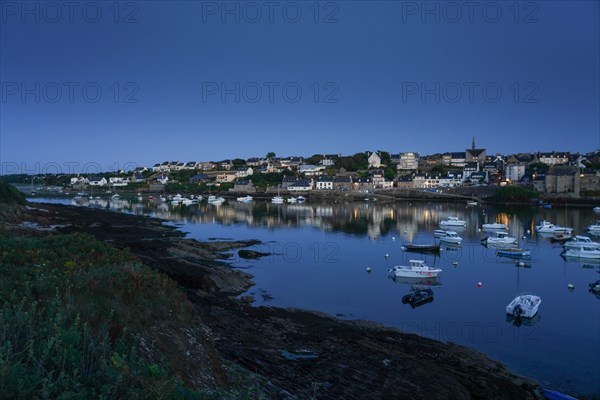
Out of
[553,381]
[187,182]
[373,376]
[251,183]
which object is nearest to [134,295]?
[373,376]

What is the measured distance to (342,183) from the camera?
83.8 m

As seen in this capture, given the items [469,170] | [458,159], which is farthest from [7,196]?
[458,159]

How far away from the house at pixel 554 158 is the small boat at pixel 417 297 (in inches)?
3464

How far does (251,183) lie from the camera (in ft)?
298

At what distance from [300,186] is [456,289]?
214 feet

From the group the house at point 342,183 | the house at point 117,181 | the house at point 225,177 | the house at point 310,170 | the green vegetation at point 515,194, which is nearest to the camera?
the green vegetation at point 515,194

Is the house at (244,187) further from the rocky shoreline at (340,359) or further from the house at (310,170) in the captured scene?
the rocky shoreline at (340,359)

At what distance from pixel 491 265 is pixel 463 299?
786cm

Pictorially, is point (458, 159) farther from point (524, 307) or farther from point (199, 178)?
point (524, 307)

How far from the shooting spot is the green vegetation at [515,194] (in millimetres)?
62747

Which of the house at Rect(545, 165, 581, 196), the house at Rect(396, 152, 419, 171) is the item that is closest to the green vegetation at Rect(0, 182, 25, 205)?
the house at Rect(545, 165, 581, 196)

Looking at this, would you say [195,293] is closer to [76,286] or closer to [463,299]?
[76,286]

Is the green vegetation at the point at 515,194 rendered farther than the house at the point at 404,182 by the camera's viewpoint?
No

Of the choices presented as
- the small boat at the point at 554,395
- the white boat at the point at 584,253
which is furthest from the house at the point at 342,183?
the small boat at the point at 554,395
